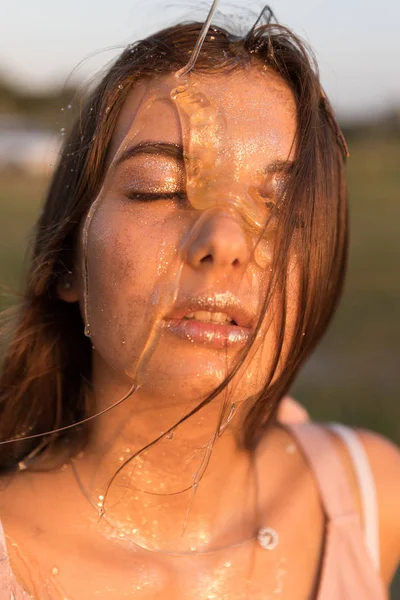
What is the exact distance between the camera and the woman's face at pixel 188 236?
1695 millimetres

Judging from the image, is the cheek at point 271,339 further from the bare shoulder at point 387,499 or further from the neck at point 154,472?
the bare shoulder at point 387,499

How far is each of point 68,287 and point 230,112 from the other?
719mm

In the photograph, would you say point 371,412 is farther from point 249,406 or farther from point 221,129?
point 221,129

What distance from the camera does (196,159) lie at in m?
1.76

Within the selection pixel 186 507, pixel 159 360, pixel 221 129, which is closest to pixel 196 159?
pixel 221 129

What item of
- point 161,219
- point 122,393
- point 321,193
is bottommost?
point 122,393

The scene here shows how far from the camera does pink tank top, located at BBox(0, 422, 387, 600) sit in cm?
197

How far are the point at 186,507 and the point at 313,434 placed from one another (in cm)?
61

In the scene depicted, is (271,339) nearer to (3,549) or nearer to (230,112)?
(230,112)

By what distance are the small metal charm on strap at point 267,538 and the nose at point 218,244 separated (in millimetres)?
858

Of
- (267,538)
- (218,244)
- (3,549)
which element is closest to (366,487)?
(267,538)

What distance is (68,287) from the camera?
81.3 inches

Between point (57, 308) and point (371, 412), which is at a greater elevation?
point (57, 308)

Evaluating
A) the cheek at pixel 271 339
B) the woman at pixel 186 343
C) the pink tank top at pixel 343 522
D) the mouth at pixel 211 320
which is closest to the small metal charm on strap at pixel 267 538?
the woman at pixel 186 343
